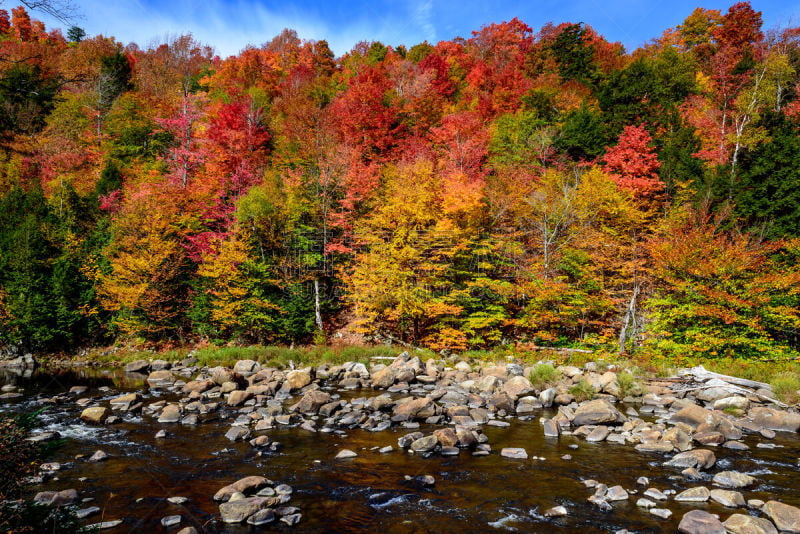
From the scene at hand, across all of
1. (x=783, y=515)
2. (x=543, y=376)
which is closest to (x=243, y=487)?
(x=783, y=515)

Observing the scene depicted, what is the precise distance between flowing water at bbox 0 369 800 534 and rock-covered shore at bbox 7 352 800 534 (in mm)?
232

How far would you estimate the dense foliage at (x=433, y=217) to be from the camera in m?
20.5

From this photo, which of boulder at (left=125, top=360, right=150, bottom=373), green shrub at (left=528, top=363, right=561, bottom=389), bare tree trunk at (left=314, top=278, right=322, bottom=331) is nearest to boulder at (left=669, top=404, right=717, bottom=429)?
green shrub at (left=528, top=363, right=561, bottom=389)

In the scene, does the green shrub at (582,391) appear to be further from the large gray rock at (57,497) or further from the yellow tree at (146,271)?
the yellow tree at (146,271)

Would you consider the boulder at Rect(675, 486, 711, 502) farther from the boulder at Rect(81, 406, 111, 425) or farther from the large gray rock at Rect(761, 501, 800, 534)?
the boulder at Rect(81, 406, 111, 425)

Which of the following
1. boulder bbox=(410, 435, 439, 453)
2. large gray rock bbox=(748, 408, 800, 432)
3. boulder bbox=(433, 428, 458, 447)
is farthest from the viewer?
large gray rock bbox=(748, 408, 800, 432)

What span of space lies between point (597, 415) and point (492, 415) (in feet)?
9.54

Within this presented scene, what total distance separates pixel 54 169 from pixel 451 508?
4041 cm

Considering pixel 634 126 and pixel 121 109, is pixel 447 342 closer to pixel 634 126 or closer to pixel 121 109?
pixel 634 126

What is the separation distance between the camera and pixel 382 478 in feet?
27.6

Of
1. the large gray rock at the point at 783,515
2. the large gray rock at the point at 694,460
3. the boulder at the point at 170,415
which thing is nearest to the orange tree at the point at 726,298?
the large gray rock at the point at 694,460

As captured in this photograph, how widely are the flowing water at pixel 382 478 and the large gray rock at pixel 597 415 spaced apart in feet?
3.29

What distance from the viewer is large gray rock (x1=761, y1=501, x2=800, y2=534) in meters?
6.36

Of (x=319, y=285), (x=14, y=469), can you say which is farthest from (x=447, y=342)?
(x=14, y=469)
